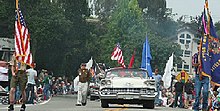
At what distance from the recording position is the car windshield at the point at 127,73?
2383cm

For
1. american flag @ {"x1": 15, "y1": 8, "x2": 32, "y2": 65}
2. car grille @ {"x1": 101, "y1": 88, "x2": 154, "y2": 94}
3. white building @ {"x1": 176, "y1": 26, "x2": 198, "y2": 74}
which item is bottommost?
car grille @ {"x1": 101, "y1": 88, "x2": 154, "y2": 94}

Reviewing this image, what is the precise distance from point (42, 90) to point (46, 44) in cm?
2569

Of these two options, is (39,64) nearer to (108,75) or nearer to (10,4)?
(10,4)

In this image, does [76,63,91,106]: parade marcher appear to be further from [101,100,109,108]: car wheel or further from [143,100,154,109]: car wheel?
[143,100,154,109]: car wheel

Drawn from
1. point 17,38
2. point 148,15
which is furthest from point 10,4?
point 148,15

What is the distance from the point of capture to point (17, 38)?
26328 mm

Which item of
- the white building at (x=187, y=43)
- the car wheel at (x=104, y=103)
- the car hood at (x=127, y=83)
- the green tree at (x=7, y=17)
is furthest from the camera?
the white building at (x=187, y=43)

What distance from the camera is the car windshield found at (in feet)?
78.2

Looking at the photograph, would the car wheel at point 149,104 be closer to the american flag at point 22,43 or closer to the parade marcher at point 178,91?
the american flag at point 22,43

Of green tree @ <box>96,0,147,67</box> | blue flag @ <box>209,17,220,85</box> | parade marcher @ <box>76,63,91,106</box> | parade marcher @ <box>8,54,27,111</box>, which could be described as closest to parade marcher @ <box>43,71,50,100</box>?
parade marcher @ <box>76,63,91,106</box>

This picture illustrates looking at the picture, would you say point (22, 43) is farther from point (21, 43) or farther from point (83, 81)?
point (83, 81)

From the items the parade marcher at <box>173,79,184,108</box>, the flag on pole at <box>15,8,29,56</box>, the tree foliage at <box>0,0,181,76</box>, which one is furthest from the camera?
the tree foliage at <box>0,0,181,76</box>

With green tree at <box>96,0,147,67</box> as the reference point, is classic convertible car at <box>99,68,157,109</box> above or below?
below

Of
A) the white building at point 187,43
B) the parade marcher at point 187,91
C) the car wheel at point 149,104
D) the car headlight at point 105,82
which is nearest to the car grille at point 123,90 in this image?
the car headlight at point 105,82
